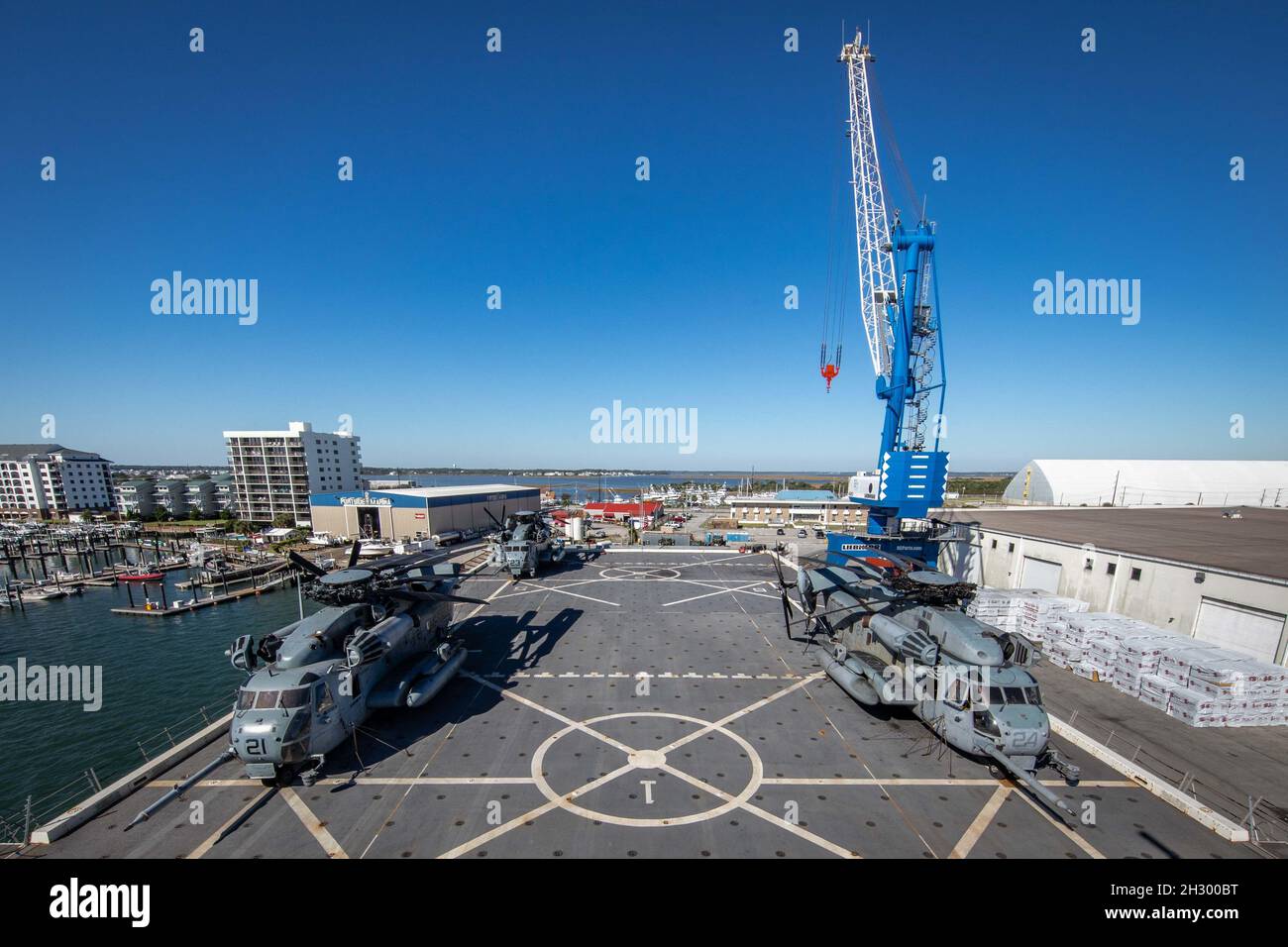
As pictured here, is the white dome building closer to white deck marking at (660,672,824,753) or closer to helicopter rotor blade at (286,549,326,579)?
white deck marking at (660,672,824,753)

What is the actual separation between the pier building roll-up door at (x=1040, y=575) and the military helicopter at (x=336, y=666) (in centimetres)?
4439

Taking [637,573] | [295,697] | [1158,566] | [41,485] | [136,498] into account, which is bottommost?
[637,573]

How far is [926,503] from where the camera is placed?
46.8 meters

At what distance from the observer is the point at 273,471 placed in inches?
4419

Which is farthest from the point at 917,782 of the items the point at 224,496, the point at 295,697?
the point at 224,496

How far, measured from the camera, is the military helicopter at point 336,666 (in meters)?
16.6

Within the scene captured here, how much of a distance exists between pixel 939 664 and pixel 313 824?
23065 millimetres

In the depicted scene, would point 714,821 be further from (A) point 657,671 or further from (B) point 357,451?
(B) point 357,451

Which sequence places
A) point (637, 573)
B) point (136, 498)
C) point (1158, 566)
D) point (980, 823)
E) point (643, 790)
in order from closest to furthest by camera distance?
1. point (980, 823)
2. point (643, 790)
3. point (1158, 566)
4. point (637, 573)
5. point (136, 498)

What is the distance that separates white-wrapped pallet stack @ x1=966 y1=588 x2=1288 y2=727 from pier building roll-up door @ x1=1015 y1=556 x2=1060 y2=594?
7802 millimetres

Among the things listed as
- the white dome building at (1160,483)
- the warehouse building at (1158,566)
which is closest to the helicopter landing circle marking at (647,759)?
the warehouse building at (1158,566)

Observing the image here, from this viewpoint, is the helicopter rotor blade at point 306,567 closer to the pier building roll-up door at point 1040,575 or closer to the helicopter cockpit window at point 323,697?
the helicopter cockpit window at point 323,697

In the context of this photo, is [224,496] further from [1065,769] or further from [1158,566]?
[1158,566]
